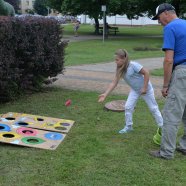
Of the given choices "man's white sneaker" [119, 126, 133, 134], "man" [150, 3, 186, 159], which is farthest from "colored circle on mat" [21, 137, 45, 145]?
Answer: "man" [150, 3, 186, 159]

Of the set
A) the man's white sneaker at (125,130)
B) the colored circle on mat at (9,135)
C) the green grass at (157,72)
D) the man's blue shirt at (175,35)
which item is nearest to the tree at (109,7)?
the green grass at (157,72)

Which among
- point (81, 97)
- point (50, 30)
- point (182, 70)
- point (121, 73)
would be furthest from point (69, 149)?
point (50, 30)

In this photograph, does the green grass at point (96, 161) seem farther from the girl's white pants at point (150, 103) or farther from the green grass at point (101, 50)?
the green grass at point (101, 50)

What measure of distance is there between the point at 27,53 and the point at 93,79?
378 centimetres

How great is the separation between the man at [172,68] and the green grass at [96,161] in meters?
0.45

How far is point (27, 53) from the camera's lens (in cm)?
851

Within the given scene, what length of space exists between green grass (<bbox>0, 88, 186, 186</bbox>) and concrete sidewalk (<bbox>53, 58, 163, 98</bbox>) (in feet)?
10.4

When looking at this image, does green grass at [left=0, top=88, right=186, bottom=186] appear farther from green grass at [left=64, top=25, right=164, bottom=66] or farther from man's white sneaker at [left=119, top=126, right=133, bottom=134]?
green grass at [left=64, top=25, right=164, bottom=66]

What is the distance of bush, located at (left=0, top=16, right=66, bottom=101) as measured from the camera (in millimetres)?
7816

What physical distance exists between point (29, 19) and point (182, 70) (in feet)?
14.9

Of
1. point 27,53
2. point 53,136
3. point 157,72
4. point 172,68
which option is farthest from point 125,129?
point 157,72

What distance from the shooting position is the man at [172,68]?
15.9 ft

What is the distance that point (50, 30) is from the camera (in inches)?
375

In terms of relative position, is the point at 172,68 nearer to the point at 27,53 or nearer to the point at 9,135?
the point at 9,135
